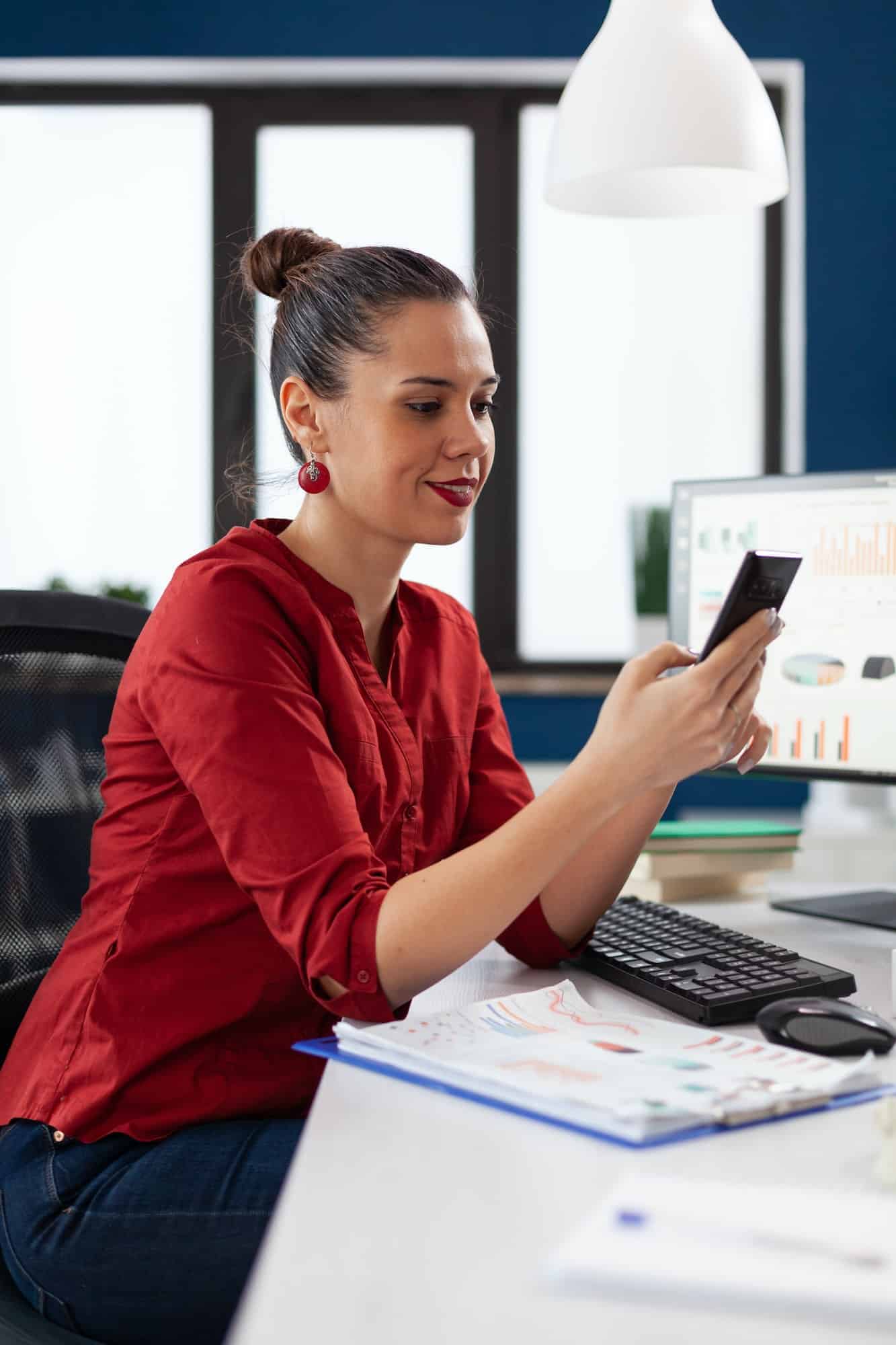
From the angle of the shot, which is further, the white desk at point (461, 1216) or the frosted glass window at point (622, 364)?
the frosted glass window at point (622, 364)

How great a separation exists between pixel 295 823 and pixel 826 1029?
381mm

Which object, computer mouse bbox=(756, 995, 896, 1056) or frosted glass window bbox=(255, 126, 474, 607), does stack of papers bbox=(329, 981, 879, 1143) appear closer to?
computer mouse bbox=(756, 995, 896, 1056)

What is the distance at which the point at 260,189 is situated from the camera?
10.5 feet

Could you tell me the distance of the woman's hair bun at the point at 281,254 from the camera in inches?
51.7

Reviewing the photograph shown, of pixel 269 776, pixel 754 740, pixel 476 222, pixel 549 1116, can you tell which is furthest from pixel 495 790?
pixel 476 222

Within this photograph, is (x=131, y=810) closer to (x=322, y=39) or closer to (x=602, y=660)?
(x=602, y=660)

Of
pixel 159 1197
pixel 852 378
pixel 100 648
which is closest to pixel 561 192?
pixel 100 648

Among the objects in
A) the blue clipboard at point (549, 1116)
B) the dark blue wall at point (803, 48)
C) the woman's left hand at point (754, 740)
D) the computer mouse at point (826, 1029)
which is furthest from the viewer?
the dark blue wall at point (803, 48)

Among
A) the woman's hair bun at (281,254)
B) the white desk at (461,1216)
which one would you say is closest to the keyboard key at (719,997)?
the white desk at (461,1216)

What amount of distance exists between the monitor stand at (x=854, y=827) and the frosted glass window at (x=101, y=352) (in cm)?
157

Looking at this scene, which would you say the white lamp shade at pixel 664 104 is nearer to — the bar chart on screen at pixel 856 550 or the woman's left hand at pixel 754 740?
the bar chart on screen at pixel 856 550

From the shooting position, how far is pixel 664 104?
4.83 ft

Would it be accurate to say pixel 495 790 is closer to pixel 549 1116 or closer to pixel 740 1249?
pixel 549 1116

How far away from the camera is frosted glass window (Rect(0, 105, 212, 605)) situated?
3.21 metres
